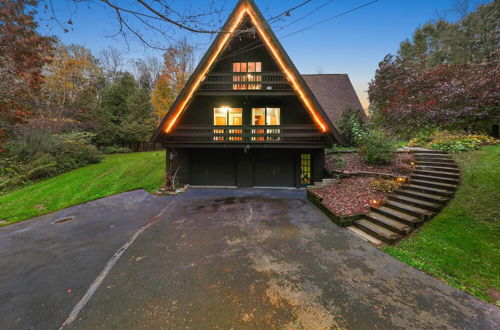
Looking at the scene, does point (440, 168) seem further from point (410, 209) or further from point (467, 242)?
point (467, 242)

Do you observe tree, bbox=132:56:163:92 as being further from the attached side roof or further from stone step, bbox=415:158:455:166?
stone step, bbox=415:158:455:166

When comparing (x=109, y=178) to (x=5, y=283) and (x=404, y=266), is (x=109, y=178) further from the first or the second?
(x=404, y=266)

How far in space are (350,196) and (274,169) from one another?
4.61 m

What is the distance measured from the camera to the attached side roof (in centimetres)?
1677

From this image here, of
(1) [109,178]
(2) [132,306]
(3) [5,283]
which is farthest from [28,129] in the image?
(2) [132,306]

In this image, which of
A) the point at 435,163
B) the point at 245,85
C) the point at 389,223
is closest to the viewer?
the point at 389,223

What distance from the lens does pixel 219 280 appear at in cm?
341

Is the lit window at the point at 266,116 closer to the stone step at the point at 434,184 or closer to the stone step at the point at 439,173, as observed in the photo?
the stone step at the point at 434,184

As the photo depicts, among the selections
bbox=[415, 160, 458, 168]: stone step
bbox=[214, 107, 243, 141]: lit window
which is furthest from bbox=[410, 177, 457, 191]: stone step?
bbox=[214, 107, 243, 141]: lit window

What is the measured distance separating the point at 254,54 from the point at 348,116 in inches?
328

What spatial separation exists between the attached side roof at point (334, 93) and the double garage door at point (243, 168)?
351 inches

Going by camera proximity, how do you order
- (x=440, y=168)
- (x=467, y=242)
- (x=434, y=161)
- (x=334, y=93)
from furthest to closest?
(x=334, y=93) < (x=434, y=161) < (x=440, y=168) < (x=467, y=242)

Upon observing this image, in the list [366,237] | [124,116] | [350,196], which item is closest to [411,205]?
[350,196]

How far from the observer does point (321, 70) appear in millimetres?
27594
